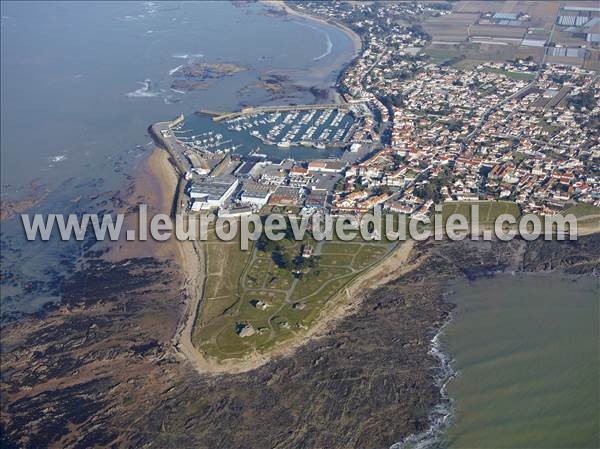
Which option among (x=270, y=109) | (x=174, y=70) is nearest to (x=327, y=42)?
(x=174, y=70)

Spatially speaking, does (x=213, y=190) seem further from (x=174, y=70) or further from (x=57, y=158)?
(x=174, y=70)

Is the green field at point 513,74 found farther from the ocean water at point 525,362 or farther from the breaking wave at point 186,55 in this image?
the ocean water at point 525,362

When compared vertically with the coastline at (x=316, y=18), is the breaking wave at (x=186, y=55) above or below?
below

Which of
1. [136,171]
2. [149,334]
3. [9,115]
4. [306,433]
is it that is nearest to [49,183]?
[136,171]

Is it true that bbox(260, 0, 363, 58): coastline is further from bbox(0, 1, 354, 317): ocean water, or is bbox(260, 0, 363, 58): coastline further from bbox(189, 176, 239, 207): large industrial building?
bbox(189, 176, 239, 207): large industrial building

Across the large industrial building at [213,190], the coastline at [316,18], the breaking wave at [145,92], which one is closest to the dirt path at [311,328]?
the large industrial building at [213,190]

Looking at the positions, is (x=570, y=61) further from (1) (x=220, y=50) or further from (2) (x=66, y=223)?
(2) (x=66, y=223)
